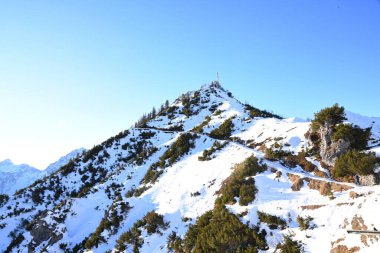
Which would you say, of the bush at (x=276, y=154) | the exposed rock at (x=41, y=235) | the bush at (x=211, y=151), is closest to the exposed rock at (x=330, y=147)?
the bush at (x=276, y=154)

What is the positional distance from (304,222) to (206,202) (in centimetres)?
917

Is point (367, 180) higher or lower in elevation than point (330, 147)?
higher

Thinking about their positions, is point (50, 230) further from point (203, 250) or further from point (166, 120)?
point (166, 120)

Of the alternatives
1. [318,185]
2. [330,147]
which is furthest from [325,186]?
[330,147]

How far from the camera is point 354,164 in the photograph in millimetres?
20531

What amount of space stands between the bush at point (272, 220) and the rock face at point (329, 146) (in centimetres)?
882

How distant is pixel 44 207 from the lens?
1704 inches

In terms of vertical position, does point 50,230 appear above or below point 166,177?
below

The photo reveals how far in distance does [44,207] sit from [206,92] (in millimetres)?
52327

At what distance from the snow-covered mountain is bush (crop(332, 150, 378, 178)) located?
1101mm

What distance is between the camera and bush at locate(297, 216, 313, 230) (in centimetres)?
1600

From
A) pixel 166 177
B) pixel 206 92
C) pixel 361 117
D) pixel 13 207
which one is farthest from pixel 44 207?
pixel 206 92

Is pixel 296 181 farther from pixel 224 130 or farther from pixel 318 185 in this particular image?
pixel 224 130

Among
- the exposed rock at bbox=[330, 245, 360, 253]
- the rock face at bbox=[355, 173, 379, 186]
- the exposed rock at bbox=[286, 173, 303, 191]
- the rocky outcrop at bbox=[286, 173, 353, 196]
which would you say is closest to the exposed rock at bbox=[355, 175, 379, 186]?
the rock face at bbox=[355, 173, 379, 186]
